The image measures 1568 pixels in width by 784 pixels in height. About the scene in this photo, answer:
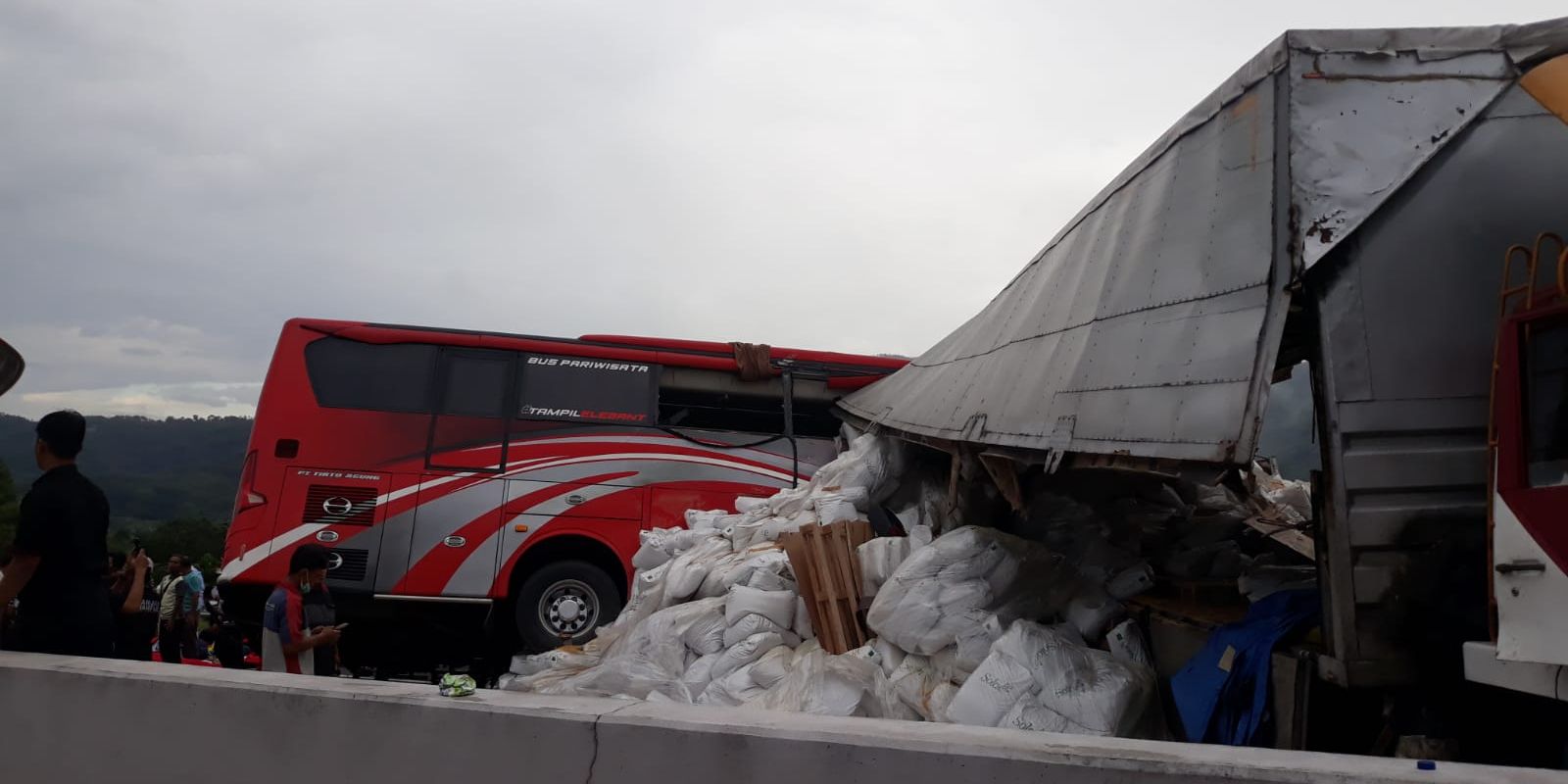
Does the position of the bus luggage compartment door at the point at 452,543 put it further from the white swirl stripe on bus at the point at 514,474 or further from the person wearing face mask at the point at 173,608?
the person wearing face mask at the point at 173,608

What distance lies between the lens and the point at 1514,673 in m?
2.58

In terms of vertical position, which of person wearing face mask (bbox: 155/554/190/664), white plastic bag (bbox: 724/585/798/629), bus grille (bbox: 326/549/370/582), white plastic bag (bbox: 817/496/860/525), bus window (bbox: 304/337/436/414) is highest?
bus window (bbox: 304/337/436/414)

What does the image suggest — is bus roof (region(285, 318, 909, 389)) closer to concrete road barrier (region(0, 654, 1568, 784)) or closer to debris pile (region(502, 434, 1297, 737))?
debris pile (region(502, 434, 1297, 737))

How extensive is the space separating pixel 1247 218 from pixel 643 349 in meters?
6.29

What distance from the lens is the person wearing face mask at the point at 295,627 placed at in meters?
4.55

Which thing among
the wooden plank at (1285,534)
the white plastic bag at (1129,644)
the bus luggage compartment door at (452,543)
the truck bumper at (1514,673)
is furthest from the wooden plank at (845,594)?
the bus luggage compartment door at (452,543)

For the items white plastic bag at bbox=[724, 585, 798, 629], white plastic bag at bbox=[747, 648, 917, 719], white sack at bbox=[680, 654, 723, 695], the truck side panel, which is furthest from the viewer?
white plastic bag at bbox=[724, 585, 798, 629]

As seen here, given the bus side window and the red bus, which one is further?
the red bus

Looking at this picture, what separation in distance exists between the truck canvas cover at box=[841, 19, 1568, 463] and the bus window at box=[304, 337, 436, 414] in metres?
5.53

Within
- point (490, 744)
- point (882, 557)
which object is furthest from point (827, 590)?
point (490, 744)

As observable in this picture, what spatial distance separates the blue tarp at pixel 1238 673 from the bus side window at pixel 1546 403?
34.1 inches

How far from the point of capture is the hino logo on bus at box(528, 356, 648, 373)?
8.56 m

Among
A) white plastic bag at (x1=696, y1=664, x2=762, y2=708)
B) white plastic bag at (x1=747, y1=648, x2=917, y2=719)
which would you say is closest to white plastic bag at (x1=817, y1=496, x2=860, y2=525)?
white plastic bag at (x1=696, y1=664, x2=762, y2=708)

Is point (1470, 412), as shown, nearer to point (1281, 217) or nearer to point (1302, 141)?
point (1281, 217)
